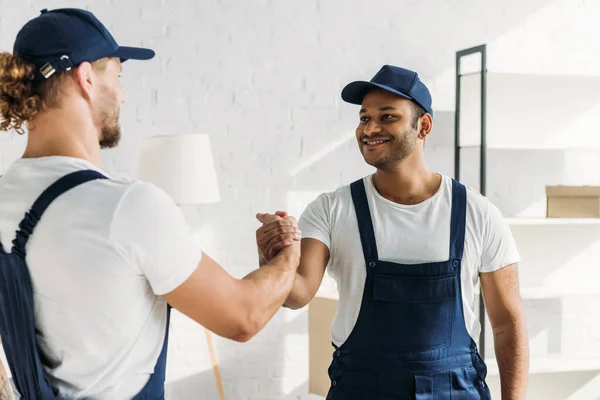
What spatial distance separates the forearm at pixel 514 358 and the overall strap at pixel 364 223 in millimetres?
435

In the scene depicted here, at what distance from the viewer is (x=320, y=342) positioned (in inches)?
142

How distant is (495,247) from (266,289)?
887 mm

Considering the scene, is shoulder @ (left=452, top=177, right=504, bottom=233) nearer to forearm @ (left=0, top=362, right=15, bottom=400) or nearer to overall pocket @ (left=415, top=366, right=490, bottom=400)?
overall pocket @ (left=415, top=366, right=490, bottom=400)

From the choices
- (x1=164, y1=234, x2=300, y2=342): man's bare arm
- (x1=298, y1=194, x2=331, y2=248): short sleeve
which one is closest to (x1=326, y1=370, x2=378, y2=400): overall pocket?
→ (x1=298, y1=194, x2=331, y2=248): short sleeve

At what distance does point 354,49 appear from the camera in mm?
4016

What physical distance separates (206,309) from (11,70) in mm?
577

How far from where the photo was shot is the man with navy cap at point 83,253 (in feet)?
4.46

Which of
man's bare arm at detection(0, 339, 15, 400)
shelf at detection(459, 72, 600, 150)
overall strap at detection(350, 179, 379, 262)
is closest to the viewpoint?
man's bare arm at detection(0, 339, 15, 400)

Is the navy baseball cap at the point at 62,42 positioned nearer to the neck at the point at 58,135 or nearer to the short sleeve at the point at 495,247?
the neck at the point at 58,135

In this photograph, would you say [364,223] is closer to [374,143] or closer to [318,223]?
[318,223]

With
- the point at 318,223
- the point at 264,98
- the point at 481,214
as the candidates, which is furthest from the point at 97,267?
the point at 264,98

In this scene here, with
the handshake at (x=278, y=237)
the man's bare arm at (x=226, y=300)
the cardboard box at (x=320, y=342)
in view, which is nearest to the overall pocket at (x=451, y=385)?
the handshake at (x=278, y=237)

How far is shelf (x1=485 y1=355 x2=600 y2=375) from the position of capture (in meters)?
3.79

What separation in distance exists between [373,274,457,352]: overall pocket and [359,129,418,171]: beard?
35 centimetres
